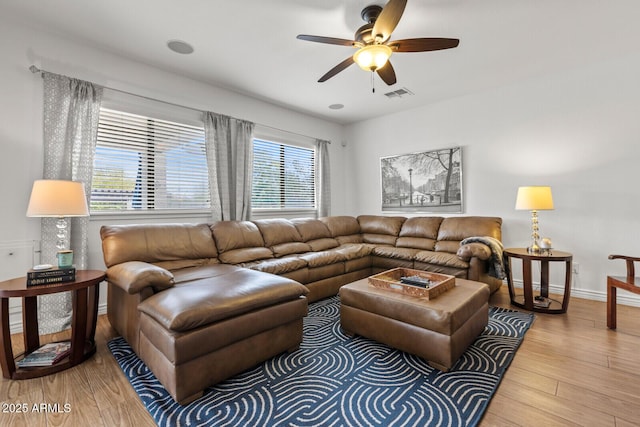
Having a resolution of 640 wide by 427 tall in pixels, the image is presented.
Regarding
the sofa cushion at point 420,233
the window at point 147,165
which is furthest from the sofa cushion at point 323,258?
the window at point 147,165

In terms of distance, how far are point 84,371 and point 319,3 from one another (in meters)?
3.09

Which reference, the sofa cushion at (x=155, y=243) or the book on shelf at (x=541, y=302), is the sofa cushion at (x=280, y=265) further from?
the book on shelf at (x=541, y=302)

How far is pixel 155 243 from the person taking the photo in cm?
266

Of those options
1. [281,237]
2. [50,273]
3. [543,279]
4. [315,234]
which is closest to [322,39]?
[281,237]

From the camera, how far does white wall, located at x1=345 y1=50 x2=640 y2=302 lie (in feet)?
10.0

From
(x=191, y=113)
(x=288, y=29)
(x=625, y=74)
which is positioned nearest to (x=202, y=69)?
(x=191, y=113)

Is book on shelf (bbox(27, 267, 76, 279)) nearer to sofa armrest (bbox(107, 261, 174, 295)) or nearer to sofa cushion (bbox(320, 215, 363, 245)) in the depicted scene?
sofa armrest (bbox(107, 261, 174, 295))

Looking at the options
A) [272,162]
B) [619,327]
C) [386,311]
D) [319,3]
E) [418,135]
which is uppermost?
[319,3]

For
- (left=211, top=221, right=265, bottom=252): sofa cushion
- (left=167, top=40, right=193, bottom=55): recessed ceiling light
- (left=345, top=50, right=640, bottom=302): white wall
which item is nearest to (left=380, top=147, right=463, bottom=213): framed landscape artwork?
(left=345, top=50, right=640, bottom=302): white wall

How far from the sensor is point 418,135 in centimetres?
460

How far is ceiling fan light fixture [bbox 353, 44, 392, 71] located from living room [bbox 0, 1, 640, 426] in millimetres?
574

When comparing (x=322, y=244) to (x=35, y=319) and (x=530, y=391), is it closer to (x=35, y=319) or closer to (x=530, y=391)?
(x=530, y=391)

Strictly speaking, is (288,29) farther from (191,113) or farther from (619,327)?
(619,327)

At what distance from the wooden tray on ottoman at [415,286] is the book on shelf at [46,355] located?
228cm
